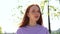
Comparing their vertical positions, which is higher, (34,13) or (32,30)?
(34,13)

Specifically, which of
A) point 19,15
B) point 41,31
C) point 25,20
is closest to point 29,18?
point 25,20

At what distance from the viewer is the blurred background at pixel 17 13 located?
2.35 metres

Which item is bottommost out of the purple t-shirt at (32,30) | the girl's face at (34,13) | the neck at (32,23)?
the purple t-shirt at (32,30)

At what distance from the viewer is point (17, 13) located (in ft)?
7.98

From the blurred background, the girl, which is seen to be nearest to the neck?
the girl

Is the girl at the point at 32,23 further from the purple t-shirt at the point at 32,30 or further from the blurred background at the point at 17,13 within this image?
the blurred background at the point at 17,13

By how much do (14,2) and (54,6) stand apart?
66 cm

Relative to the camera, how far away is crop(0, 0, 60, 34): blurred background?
2.35 metres

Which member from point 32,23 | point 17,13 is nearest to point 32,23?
point 32,23

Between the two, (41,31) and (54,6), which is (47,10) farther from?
(41,31)

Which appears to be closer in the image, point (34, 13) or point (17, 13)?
point (34, 13)

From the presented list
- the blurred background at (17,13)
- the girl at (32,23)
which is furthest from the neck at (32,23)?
the blurred background at (17,13)

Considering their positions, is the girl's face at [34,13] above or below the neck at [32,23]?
above

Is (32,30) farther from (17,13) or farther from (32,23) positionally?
(17,13)
